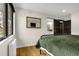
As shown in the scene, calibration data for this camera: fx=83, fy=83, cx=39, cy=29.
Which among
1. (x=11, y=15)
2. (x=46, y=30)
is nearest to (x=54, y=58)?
(x=46, y=30)

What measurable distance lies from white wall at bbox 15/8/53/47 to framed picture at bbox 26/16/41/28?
0.06 metres

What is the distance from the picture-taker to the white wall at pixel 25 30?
4.95 ft

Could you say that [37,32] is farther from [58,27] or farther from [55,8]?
[55,8]

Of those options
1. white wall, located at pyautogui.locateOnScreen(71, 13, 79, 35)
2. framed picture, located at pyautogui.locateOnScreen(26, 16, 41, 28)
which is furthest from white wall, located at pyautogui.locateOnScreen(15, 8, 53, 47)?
white wall, located at pyautogui.locateOnScreen(71, 13, 79, 35)

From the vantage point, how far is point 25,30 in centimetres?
155

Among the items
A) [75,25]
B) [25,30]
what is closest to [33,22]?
[25,30]

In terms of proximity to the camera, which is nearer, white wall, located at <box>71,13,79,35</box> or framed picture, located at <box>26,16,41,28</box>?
framed picture, located at <box>26,16,41,28</box>

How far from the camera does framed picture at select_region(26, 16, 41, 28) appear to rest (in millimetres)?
1528

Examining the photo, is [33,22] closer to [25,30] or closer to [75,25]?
[25,30]

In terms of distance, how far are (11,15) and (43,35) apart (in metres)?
0.72

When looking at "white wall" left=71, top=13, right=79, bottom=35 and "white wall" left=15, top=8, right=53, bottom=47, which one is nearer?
"white wall" left=15, top=8, right=53, bottom=47

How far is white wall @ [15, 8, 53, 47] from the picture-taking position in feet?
4.95

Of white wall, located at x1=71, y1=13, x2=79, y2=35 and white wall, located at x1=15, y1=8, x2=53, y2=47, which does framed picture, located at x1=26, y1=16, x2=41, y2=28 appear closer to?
white wall, located at x1=15, y1=8, x2=53, y2=47

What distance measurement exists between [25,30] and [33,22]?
0.21 m
